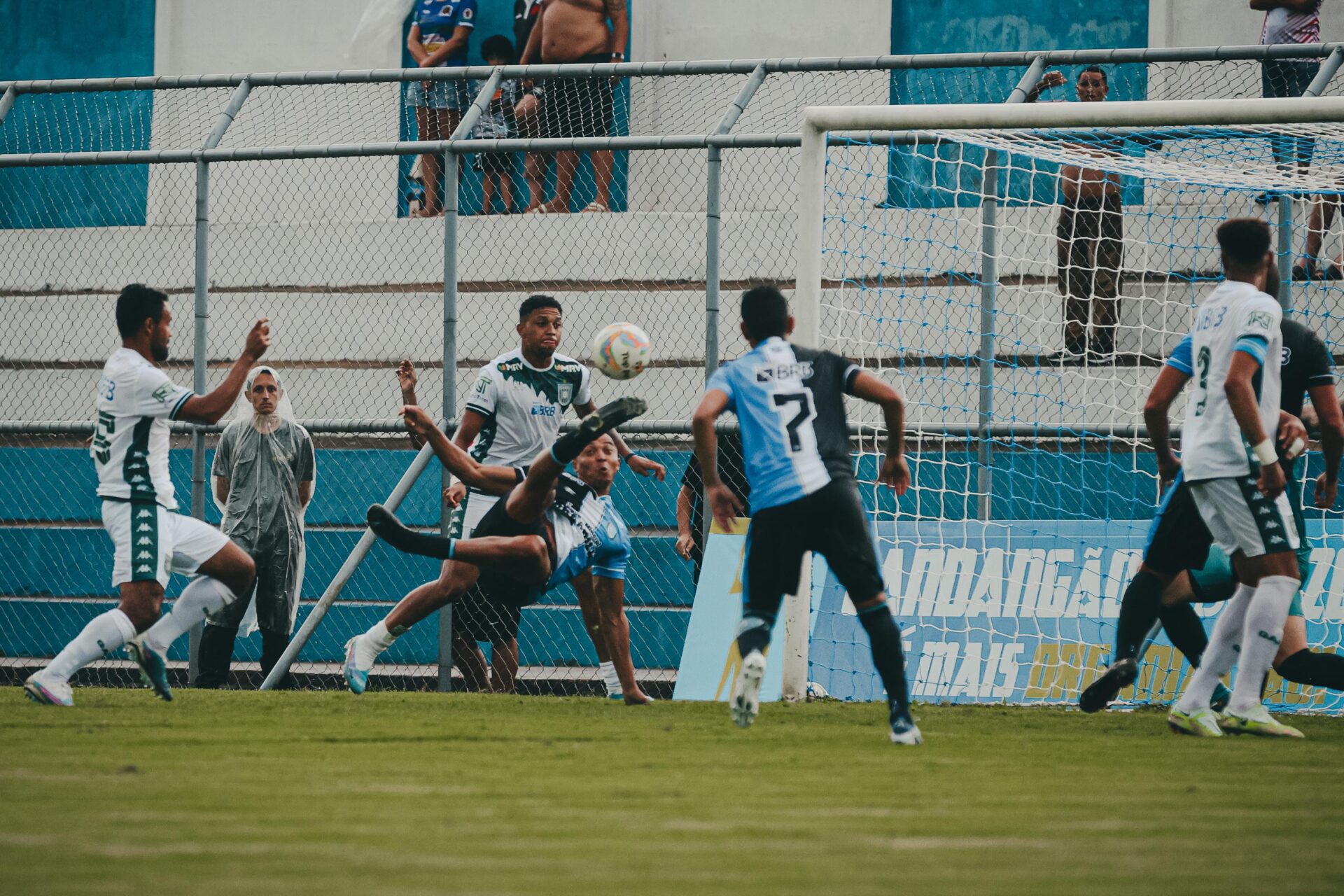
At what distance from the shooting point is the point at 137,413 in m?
8.04

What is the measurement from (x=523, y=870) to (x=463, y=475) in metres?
5.49

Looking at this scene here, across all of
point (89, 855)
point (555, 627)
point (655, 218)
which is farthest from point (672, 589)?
point (89, 855)

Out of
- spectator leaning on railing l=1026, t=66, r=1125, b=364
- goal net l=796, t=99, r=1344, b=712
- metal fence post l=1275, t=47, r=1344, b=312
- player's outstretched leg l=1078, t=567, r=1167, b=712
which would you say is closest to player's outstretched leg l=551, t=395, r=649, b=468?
goal net l=796, t=99, r=1344, b=712

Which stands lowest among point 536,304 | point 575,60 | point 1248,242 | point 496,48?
point 536,304

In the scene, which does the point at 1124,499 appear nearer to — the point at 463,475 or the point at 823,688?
the point at 823,688

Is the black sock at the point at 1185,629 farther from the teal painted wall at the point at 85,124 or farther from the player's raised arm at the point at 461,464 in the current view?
the teal painted wall at the point at 85,124

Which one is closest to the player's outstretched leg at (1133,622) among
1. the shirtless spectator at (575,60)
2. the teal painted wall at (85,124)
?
the shirtless spectator at (575,60)

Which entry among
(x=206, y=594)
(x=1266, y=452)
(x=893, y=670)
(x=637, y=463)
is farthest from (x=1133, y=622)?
(x=206, y=594)

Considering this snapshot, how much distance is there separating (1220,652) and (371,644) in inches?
170

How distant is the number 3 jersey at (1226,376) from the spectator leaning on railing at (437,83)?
7.03 meters

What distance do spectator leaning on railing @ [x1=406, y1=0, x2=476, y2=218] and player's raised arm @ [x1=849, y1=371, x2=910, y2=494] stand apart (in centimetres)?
654

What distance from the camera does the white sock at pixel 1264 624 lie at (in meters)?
6.88

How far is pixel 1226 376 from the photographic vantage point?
6984 mm

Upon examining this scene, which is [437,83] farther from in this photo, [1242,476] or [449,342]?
[1242,476]
